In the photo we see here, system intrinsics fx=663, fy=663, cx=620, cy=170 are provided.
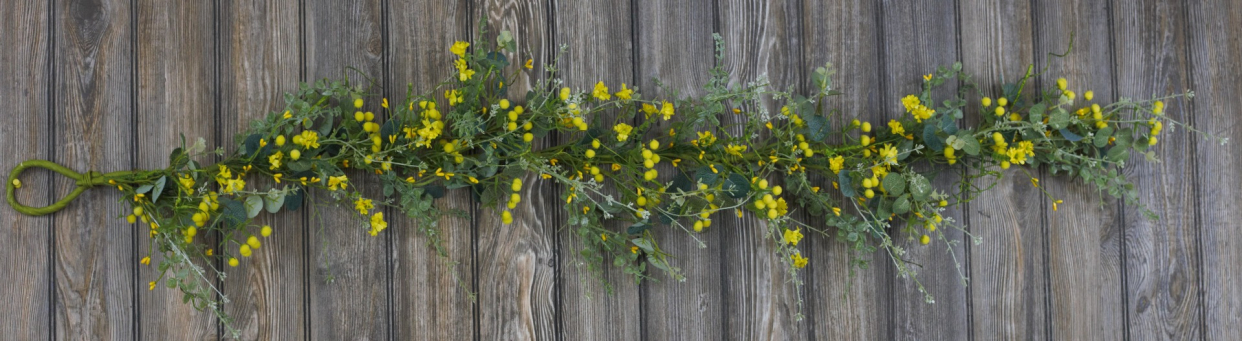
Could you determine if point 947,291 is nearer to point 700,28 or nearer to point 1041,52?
point 1041,52

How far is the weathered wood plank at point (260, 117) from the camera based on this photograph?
1.22 m

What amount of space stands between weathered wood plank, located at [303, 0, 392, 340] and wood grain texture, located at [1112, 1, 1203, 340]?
146cm

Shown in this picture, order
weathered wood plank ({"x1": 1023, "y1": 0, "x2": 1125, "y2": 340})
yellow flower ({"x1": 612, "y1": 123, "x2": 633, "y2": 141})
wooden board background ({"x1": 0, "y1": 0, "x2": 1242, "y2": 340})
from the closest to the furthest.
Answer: yellow flower ({"x1": 612, "y1": 123, "x2": 633, "y2": 141}) → wooden board background ({"x1": 0, "y1": 0, "x2": 1242, "y2": 340}) → weathered wood plank ({"x1": 1023, "y1": 0, "x2": 1125, "y2": 340})

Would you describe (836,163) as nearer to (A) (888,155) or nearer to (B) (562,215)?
(A) (888,155)

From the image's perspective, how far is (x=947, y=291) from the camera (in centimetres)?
130

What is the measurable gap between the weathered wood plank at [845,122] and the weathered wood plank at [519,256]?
0.50 meters

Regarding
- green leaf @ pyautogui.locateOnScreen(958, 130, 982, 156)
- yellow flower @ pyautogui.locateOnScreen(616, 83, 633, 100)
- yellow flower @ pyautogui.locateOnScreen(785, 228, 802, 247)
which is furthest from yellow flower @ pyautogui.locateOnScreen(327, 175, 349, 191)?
green leaf @ pyautogui.locateOnScreen(958, 130, 982, 156)

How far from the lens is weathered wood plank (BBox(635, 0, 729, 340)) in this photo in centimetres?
126

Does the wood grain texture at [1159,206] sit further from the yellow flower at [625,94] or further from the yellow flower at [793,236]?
the yellow flower at [625,94]

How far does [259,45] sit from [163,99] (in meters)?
0.20

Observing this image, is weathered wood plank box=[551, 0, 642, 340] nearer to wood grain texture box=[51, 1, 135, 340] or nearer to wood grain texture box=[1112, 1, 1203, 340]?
wood grain texture box=[51, 1, 135, 340]

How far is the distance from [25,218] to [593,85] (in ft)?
3.47

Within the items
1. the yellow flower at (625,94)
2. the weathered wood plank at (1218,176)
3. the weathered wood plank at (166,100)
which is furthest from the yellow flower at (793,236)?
the weathered wood plank at (166,100)

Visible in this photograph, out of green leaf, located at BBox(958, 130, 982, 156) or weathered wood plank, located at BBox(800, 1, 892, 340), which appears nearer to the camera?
green leaf, located at BBox(958, 130, 982, 156)
